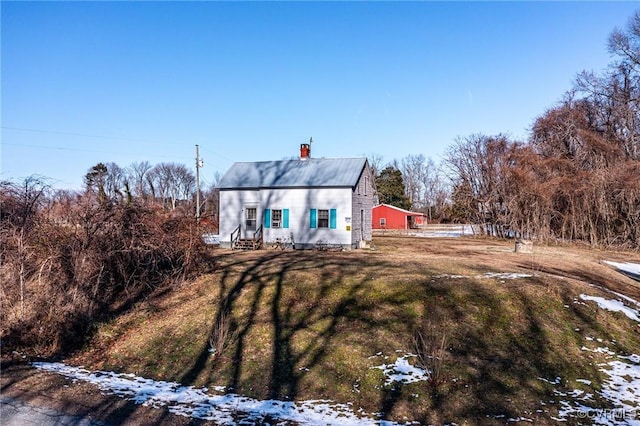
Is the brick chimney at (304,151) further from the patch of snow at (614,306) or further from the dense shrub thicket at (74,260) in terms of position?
the patch of snow at (614,306)

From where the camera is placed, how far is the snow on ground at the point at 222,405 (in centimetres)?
529

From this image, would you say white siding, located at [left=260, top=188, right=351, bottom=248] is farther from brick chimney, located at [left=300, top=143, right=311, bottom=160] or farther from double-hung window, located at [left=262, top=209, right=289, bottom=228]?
brick chimney, located at [left=300, top=143, right=311, bottom=160]

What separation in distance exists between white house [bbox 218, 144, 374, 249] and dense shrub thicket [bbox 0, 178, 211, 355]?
30.9ft

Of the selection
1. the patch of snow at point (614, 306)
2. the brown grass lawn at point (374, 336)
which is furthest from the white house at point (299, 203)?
the patch of snow at point (614, 306)

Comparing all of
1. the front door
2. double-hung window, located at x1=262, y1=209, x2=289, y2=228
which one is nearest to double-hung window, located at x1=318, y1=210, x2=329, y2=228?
double-hung window, located at x1=262, y1=209, x2=289, y2=228

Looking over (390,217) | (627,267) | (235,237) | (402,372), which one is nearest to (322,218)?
(235,237)

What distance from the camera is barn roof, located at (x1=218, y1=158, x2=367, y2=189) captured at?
2091 centimetres

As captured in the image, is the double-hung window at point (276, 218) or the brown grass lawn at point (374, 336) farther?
the double-hung window at point (276, 218)

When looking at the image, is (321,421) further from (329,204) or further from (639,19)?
(639,19)

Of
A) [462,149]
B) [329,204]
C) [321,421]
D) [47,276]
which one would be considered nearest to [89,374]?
[47,276]

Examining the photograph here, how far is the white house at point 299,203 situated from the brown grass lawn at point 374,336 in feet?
26.7

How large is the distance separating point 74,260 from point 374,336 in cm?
689

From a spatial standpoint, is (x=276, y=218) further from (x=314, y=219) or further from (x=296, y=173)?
(x=296, y=173)

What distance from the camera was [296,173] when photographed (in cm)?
2205
